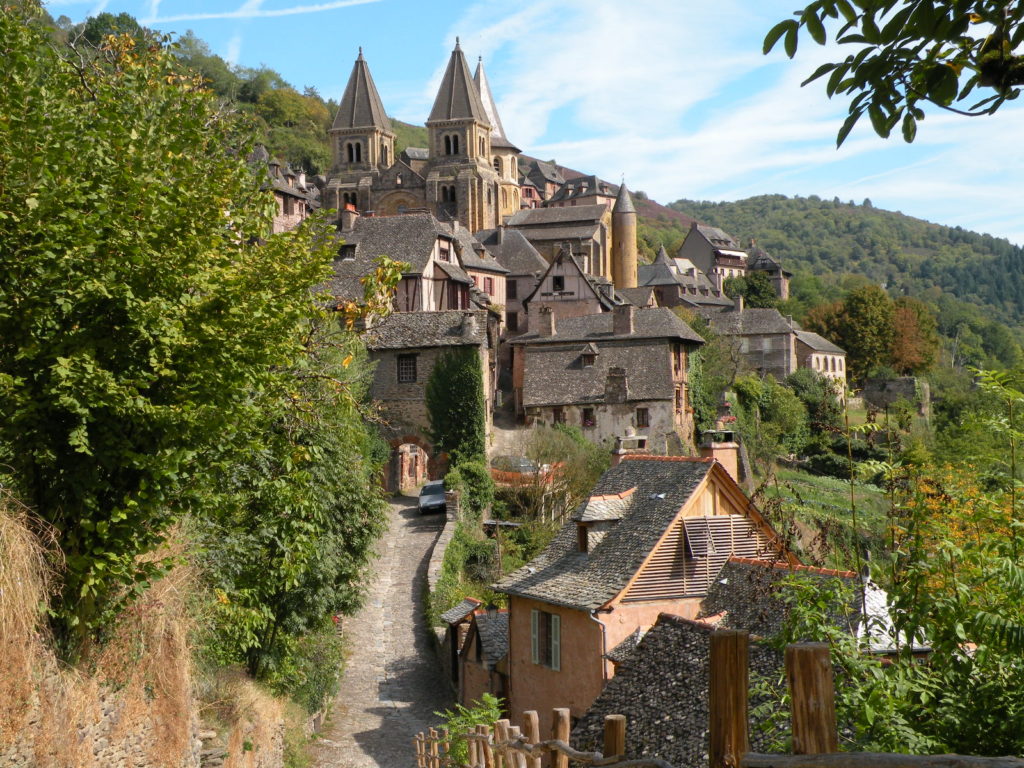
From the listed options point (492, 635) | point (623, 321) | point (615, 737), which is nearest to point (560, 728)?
point (615, 737)

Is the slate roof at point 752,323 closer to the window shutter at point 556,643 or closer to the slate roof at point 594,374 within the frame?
the slate roof at point 594,374

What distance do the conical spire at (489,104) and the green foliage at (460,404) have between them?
212 feet

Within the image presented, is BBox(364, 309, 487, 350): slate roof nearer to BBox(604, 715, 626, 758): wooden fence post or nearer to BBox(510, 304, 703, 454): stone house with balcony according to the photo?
BBox(510, 304, 703, 454): stone house with balcony

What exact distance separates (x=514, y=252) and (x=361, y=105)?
117ft

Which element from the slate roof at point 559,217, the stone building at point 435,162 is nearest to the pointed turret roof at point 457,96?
the stone building at point 435,162

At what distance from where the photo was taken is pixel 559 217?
8344 centimetres

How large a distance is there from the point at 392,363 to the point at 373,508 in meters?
19.6

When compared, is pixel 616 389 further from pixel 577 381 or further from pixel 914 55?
pixel 914 55

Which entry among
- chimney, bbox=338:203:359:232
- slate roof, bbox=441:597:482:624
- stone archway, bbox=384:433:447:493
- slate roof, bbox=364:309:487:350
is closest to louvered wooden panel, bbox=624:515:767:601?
slate roof, bbox=441:597:482:624

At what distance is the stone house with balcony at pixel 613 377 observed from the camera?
147 ft

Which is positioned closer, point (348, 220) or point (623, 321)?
point (623, 321)

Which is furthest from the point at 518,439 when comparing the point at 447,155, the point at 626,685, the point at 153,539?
the point at 447,155

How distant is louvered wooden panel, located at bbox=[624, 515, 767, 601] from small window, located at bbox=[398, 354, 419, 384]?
2136 centimetres

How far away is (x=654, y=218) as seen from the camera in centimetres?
18650
